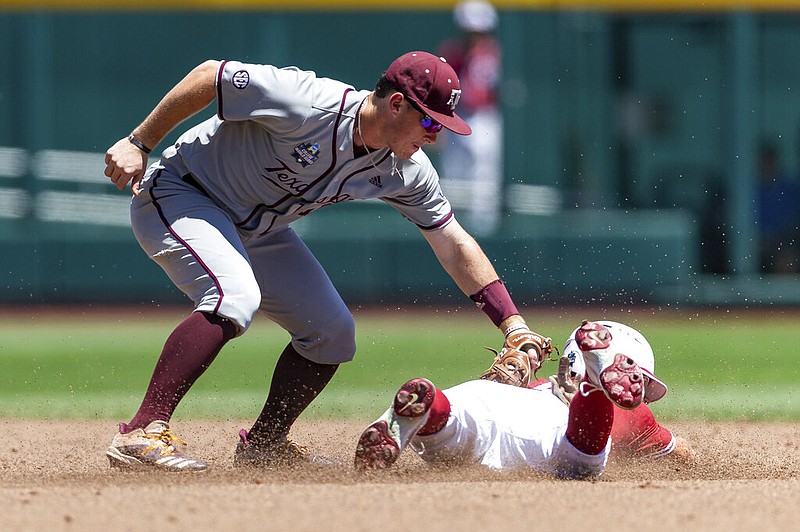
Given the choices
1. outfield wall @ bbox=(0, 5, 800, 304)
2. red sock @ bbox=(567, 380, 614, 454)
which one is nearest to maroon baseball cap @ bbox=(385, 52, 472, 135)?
red sock @ bbox=(567, 380, 614, 454)

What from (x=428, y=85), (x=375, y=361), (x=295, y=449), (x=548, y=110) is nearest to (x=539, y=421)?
(x=295, y=449)

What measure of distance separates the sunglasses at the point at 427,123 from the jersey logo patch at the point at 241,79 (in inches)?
20.8

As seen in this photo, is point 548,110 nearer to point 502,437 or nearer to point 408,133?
point 408,133

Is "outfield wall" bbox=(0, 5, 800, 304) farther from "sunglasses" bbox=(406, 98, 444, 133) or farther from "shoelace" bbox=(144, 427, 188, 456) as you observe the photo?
"shoelace" bbox=(144, 427, 188, 456)

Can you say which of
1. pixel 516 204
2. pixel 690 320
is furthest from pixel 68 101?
pixel 690 320

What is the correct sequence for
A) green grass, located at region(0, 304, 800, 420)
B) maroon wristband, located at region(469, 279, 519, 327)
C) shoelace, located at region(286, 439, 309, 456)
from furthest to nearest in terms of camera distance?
green grass, located at region(0, 304, 800, 420) < shoelace, located at region(286, 439, 309, 456) < maroon wristband, located at region(469, 279, 519, 327)

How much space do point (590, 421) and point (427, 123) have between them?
110cm

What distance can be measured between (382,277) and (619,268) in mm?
2420

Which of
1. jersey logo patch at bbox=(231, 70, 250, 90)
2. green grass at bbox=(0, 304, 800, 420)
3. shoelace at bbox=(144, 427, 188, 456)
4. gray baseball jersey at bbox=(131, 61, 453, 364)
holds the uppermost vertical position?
jersey logo patch at bbox=(231, 70, 250, 90)

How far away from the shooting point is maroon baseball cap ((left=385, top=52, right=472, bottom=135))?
159 inches

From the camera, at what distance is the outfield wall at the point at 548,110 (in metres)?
12.6

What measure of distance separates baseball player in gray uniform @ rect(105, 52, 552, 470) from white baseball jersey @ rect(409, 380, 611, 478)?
0.99ft

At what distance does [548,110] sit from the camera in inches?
551

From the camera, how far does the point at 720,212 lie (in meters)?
13.9
